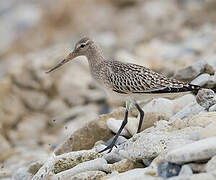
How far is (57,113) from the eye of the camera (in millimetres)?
15000

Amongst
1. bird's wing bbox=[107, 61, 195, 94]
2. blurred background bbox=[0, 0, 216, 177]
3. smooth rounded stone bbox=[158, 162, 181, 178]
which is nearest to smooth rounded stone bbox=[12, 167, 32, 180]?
blurred background bbox=[0, 0, 216, 177]

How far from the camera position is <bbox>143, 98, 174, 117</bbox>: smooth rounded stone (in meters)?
9.46

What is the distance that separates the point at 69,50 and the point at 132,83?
10.1m

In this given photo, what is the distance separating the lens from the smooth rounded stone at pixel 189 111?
840 cm

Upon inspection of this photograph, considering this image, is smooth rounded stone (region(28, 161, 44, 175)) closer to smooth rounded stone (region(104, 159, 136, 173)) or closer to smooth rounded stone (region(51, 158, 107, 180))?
smooth rounded stone (region(51, 158, 107, 180))

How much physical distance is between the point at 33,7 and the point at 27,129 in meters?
20.5

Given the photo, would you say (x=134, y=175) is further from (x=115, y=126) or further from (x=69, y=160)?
(x=115, y=126)

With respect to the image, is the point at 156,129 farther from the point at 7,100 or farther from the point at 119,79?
the point at 7,100

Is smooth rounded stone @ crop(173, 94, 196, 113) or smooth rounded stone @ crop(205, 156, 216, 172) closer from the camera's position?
smooth rounded stone @ crop(205, 156, 216, 172)

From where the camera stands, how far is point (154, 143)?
6.94m

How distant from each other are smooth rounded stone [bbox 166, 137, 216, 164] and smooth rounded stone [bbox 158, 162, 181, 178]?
0.10m

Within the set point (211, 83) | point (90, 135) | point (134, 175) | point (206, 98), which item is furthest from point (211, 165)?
point (90, 135)

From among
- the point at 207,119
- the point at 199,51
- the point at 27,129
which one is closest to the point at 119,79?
the point at 207,119

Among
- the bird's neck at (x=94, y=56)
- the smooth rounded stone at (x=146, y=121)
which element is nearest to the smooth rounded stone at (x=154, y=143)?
the smooth rounded stone at (x=146, y=121)
